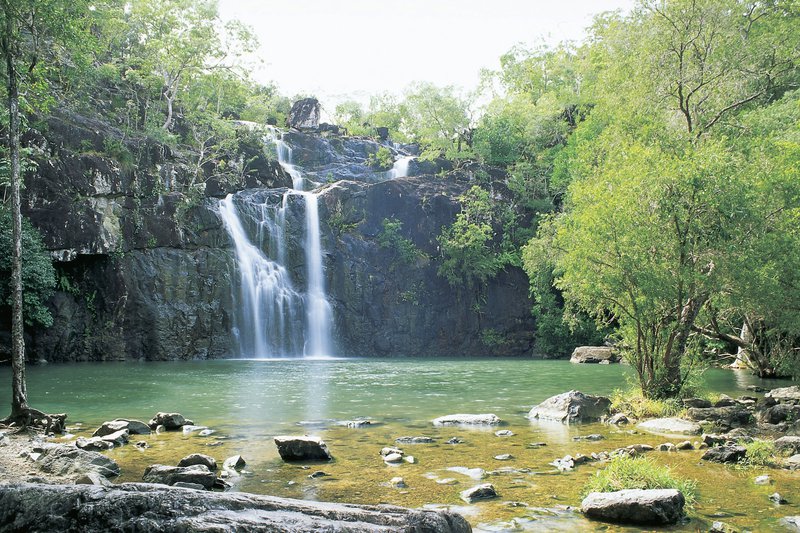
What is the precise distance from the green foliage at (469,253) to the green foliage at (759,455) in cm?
3613

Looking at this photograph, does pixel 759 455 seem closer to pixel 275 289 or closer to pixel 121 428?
pixel 121 428

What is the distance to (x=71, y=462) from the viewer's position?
24.3 ft

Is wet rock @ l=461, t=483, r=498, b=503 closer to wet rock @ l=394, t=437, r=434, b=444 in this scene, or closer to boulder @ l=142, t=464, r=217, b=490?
boulder @ l=142, t=464, r=217, b=490

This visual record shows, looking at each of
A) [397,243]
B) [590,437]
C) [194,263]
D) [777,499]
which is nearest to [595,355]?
[397,243]

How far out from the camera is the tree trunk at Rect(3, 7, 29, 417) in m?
11.0

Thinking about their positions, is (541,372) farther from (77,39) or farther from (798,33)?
(77,39)

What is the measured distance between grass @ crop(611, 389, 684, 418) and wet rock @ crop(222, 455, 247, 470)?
341 inches

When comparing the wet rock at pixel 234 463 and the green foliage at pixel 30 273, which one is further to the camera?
the green foliage at pixel 30 273

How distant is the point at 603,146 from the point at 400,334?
26.4 m

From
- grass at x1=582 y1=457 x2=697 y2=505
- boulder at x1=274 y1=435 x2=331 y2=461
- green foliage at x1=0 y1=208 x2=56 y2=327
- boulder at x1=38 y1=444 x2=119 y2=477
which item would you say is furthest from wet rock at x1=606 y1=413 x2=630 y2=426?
green foliage at x1=0 y1=208 x2=56 y2=327

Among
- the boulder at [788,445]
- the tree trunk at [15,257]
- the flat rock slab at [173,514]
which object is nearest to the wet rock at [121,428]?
the tree trunk at [15,257]

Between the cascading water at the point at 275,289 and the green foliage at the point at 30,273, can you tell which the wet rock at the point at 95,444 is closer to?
the green foliage at the point at 30,273

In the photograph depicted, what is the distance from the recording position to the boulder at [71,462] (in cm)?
719

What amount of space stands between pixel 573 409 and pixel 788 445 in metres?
4.46
